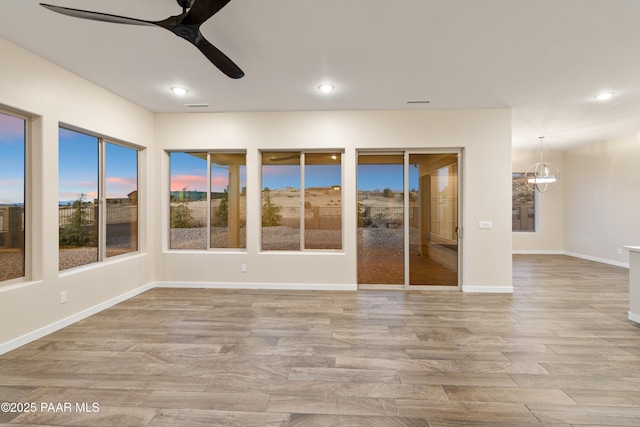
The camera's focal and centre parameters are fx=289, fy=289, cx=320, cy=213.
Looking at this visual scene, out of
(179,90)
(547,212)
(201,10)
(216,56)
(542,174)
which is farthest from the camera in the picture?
(547,212)

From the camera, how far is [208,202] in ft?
16.2

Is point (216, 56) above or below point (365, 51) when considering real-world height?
below

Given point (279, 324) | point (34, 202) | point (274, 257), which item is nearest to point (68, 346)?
point (34, 202)

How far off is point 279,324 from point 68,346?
2.02 m

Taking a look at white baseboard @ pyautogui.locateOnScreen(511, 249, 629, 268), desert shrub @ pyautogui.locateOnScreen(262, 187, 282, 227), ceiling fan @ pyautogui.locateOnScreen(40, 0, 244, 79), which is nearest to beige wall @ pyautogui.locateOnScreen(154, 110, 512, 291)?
desert shrub @ pyautogui.locateOnScreen(262, 187, 282, 227)

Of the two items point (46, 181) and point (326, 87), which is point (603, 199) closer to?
point (326, 87)

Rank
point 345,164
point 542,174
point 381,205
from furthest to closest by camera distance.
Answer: point 542,174, point 381,205, point 345,164

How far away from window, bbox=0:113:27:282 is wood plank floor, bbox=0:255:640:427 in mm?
864

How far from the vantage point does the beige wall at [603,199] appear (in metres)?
6.29

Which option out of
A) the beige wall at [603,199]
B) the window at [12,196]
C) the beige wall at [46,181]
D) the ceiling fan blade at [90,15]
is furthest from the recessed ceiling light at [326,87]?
the beige wall at [603,199]

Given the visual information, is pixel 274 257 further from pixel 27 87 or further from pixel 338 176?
pixel 27 87

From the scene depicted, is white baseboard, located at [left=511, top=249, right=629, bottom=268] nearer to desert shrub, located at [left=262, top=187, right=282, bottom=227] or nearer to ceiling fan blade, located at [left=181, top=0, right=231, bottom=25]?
desert shrub, located at [left=262, top=187, right=282, bottom=227]

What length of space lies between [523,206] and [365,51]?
25.8 feet

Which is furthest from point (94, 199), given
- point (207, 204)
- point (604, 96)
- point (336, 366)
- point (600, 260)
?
point (600, 260)
